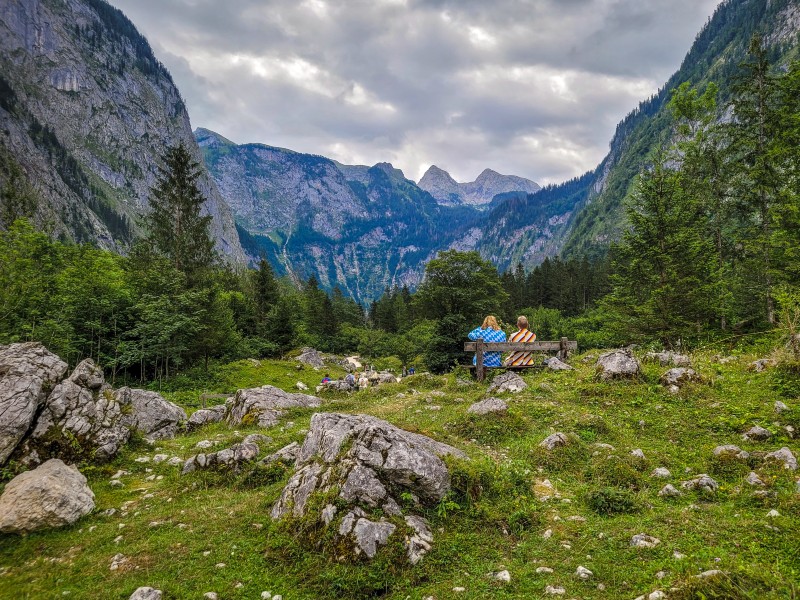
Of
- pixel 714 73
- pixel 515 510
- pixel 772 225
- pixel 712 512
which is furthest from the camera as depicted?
pixel 714 73

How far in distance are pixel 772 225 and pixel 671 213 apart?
680 cm

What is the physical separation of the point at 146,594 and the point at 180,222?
32.4 metres

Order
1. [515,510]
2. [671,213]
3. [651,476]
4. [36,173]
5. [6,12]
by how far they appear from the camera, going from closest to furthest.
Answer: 1. [515,510]
2. [651,476]
3. [671,213]
4. [36,173]
5. [6,12]

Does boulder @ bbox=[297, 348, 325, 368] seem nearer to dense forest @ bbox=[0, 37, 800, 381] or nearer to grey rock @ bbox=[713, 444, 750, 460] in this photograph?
dense forest @ bbox=[0, 37, 800, 381]

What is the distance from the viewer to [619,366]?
12.9m

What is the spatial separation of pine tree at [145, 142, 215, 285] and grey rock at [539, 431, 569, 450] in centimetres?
2981

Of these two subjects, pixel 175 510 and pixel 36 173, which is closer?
pixel 175 510

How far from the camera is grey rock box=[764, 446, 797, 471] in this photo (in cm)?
649

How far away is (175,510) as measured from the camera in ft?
25.1

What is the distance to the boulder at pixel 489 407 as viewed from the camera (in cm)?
1172

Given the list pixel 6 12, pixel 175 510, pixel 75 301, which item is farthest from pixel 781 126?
pixel 6 12

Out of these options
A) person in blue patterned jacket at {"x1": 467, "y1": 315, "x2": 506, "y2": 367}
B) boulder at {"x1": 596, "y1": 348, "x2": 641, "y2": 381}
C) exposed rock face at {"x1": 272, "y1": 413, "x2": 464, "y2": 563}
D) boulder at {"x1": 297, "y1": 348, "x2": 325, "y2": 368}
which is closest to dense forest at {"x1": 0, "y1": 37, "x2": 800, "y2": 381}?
boulder at {"x1": 596, "y1": 348, "x2": 641, "y2": 381}

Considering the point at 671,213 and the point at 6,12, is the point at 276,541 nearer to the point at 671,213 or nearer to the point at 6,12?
the point at 671,213

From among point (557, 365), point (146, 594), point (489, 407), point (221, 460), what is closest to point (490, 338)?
point (557, 365)
